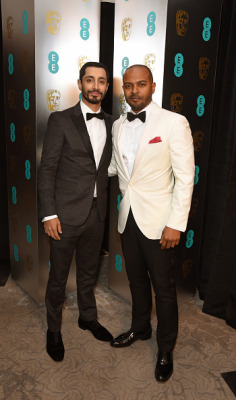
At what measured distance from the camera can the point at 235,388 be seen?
205 centimetres

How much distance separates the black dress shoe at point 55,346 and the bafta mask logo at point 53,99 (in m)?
1.57

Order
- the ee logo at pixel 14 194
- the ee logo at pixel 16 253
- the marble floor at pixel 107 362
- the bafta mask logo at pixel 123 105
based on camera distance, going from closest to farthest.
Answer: the marble floor at pixel 107 362
the bafta mask logo at pixel 123 105
the ee logo at pixel 14 194
the ee logo at pixel 16 253

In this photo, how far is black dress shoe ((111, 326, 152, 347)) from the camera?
239 centimetres

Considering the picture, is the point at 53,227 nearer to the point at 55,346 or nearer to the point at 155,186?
the point at 155,186

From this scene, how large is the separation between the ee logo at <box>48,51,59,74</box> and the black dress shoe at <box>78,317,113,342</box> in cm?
181

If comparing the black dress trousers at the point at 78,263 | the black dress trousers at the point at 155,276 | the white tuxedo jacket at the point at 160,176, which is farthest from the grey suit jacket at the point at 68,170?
the black dress trousers at the point at 155,276

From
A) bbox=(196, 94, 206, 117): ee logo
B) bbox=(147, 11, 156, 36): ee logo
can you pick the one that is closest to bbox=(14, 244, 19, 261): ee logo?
bbox=(196, 94, 206, 117): ee logo

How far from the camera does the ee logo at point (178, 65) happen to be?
2441mm

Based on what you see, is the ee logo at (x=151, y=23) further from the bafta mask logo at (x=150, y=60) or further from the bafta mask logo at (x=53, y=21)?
the bafta mask logo at (x=53, y=21)

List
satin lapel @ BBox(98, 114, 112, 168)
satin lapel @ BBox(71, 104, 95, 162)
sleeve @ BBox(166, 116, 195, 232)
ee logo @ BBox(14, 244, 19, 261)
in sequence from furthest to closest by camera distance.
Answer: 1. ee logo @ BBox(14, 244, 19, 261)
2. satin lapel @ BBox(98, 114, 112, 168)
3. satin lapel @ BBox(71, 104, 95, 162)
4. sleeve @ BBox(166, 116, 195, 232)

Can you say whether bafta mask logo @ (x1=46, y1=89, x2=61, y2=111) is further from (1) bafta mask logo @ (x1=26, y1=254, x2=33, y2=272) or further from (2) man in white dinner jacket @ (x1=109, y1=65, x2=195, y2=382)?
(1) bafta mask logo @ (x1=26, y1=254, x2=33, y2=272)

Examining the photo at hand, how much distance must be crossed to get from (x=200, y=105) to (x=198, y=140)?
26 cm

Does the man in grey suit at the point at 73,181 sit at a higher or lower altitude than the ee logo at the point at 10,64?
lower

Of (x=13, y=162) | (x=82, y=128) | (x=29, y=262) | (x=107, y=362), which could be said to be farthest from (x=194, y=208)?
(x=13, y=162)
